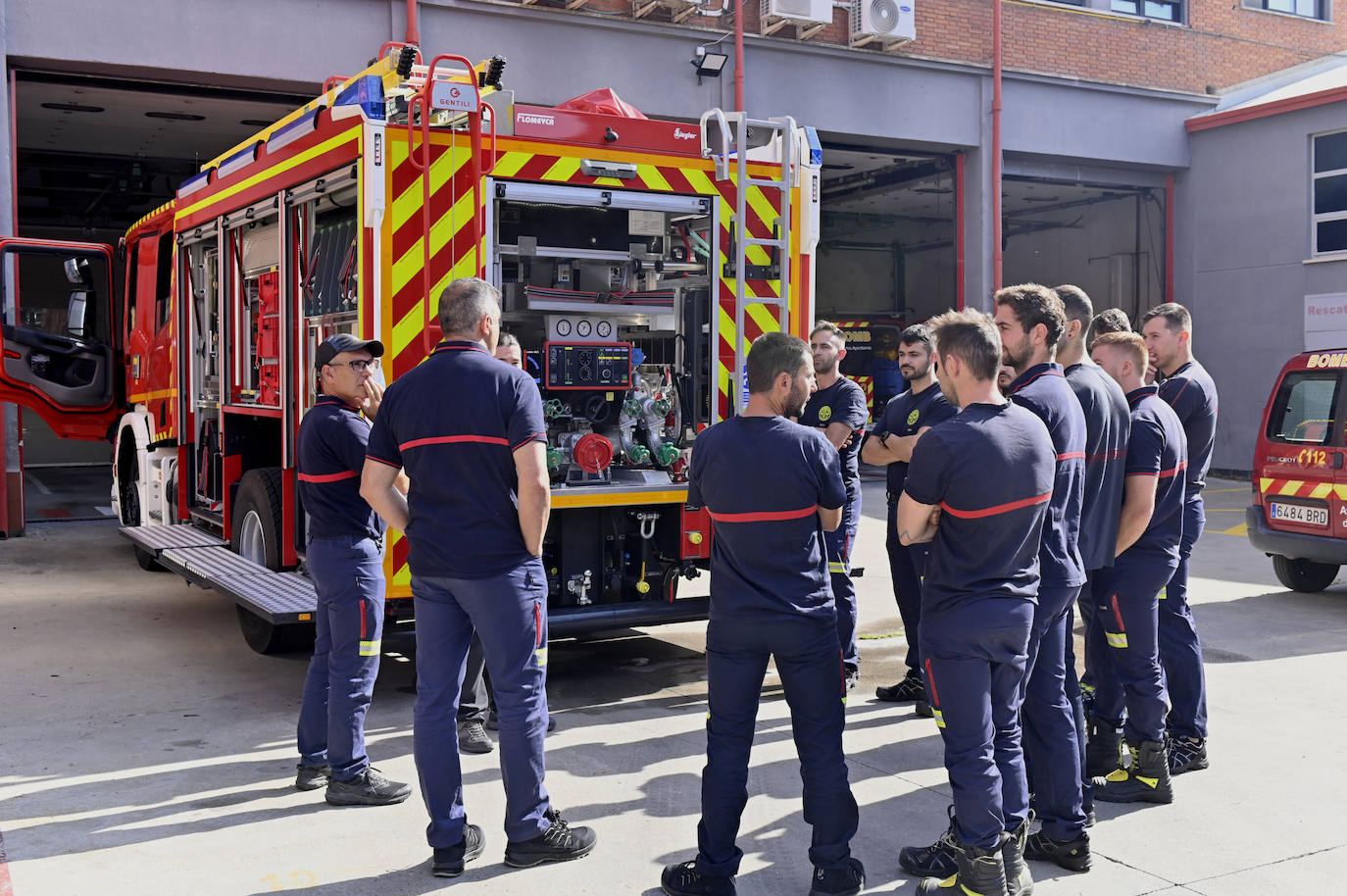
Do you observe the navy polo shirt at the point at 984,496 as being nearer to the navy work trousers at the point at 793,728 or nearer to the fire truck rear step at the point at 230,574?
the navy work trousers at the point at 793,728

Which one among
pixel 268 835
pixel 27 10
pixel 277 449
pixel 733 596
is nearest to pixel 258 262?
pixel 277 449

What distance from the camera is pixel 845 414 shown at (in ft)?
21.4

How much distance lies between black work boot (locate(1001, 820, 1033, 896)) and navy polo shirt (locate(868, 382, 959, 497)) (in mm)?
2294

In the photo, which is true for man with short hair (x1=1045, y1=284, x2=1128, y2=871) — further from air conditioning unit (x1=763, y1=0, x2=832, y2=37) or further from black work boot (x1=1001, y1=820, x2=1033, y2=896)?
air conditioning unit (x1=763, y1=0, x2=832, y2=37)

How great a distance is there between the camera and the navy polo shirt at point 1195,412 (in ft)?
18.6

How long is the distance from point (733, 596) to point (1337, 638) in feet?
18.9

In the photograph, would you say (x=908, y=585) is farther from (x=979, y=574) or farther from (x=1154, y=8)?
(x=1154, y=8)

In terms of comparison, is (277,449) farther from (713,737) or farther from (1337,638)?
(1337,638)

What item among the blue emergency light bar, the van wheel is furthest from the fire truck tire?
the van wheel

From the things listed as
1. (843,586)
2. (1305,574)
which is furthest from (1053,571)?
(1305,574)

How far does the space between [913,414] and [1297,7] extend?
20205mm

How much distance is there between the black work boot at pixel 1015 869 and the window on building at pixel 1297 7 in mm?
20879

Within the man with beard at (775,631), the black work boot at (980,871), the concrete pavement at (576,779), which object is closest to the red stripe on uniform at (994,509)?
the man with beard at (775,631)

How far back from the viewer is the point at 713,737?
12.9 feet
